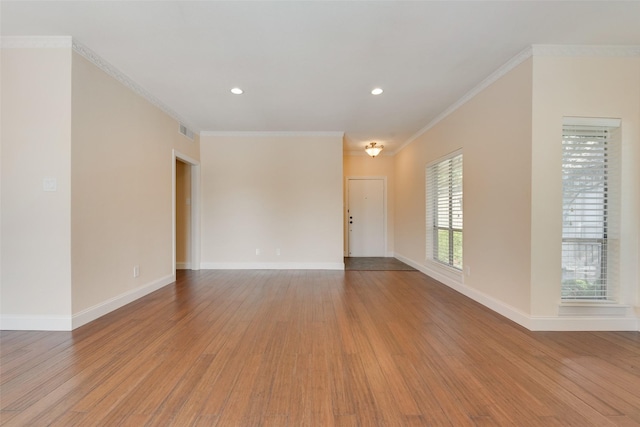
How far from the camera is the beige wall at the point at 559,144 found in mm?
2588

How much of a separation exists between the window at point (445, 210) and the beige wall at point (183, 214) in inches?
185

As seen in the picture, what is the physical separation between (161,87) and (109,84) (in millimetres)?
592

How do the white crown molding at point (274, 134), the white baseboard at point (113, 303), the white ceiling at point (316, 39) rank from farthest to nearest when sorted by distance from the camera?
the white crown molding at point (274, 134) < the white baseboard at point (113, 303) < the white ceiling at point (316, 39)

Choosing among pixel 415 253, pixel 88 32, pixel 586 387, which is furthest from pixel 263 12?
pixel 415 253

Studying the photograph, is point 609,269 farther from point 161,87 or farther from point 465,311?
point 161,87

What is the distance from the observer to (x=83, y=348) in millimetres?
2199

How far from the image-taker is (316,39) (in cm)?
249

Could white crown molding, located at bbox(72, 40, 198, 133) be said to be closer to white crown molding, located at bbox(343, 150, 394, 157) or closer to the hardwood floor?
the hardwood floor

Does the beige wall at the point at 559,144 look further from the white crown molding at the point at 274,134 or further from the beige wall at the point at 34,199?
the beige wall at the point at 34,199

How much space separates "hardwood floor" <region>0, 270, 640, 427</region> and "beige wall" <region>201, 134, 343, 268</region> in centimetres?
231

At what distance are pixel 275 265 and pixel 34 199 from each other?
359 centimetres

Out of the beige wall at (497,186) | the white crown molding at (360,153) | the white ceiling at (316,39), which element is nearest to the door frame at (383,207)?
the white crown molding at (360,153)

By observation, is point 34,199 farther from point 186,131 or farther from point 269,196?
point 269,196

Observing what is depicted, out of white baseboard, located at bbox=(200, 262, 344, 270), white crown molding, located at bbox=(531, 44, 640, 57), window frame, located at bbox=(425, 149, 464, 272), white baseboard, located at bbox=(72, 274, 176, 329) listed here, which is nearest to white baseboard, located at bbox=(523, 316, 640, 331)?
window frame, located at bbox=(425, 149, 464, 272)
